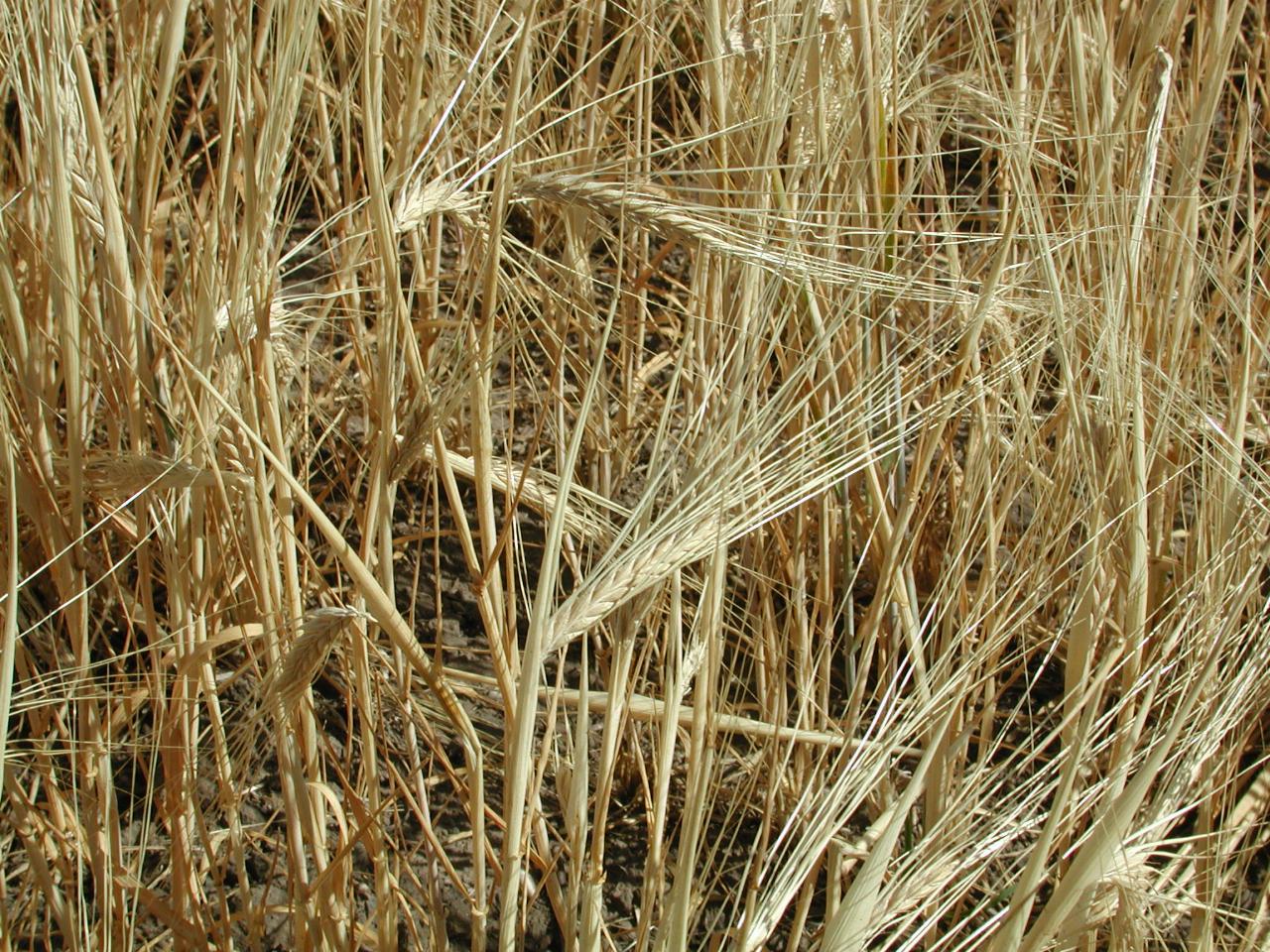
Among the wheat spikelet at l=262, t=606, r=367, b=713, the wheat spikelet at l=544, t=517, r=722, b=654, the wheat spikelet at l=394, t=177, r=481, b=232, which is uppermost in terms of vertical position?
the wheat spikelet at l=394, t=177, r=481, b=232

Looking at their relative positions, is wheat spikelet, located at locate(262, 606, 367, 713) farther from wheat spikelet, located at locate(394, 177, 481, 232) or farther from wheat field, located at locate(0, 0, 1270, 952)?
wheat spikelet, located at locate(394, 177, 481, 232)

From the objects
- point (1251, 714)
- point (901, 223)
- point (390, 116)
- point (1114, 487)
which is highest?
point (390, 116)

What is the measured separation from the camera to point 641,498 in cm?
75

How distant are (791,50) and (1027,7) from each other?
26 centimetres

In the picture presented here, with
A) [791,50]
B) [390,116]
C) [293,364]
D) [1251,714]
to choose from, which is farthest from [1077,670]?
[390,116]

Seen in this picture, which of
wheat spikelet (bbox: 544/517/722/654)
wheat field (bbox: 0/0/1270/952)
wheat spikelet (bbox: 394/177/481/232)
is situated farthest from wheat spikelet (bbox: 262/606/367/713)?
wheat spikelet (bbox: 394/177/481/232)

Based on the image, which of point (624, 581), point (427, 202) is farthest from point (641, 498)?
point (427, 202)

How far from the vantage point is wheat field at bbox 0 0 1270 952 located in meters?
0.68

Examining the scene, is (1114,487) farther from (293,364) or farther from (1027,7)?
(293,364)

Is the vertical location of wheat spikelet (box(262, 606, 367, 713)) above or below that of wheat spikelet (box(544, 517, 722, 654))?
below

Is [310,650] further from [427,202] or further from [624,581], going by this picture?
[427,202]

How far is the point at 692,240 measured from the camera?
2.28 ft

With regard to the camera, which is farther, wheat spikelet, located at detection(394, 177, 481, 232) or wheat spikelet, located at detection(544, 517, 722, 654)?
wheat spikelet, located at detection(394, 177, 481, 232)

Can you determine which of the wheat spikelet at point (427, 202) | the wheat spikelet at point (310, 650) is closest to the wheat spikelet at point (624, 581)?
the wheat spikelet at point (310, 650)
